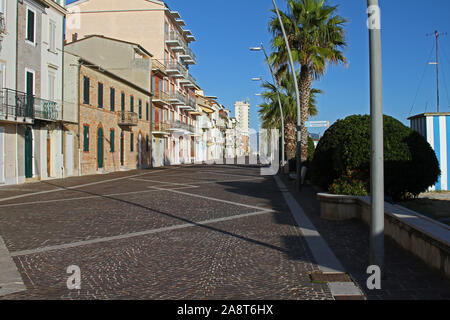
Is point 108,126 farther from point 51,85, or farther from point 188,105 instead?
point 188,105

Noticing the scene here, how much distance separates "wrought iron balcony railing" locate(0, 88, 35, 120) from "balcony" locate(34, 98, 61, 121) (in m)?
0.50

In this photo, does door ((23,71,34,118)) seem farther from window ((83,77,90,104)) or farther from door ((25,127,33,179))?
window ((83,77,90,104))

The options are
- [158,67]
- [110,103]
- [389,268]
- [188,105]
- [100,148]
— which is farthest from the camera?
[188,105]

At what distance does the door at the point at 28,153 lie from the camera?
19891 mm

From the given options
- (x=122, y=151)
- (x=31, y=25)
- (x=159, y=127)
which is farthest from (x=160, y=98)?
(x=31, y=25)

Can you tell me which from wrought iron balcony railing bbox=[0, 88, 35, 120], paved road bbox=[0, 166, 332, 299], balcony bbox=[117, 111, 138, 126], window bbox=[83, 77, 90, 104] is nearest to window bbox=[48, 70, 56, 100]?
wrought iron balcony railing bbox=[0, 88, 35, 120]

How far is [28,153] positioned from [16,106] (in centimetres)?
261

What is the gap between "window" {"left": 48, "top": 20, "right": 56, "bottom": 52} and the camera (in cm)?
2195

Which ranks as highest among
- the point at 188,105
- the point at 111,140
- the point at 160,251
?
the point at 188,105

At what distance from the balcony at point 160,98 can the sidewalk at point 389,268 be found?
3463 centimetres

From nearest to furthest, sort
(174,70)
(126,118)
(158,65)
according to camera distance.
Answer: (126,118) < (158,65) < (174,70)

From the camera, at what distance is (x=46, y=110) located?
68.4ft

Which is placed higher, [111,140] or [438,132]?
[111,140]

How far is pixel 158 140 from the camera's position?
4316 cm
